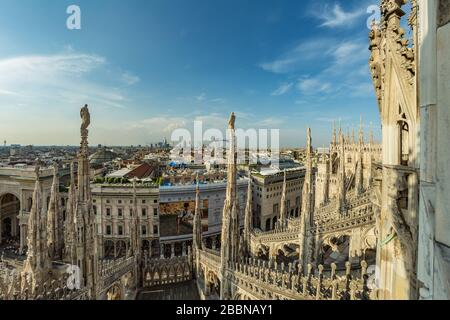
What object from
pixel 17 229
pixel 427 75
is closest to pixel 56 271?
pixel 427 75

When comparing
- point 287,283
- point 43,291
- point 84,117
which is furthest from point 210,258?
point 84,117

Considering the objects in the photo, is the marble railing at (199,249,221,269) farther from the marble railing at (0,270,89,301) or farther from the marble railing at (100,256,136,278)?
the marble railing at (0,270,89,301)

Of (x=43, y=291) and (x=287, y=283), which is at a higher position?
(x=43, y=291)

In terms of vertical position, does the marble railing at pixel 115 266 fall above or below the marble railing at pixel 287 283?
below

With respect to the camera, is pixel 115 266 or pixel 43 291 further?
pixel 115 266

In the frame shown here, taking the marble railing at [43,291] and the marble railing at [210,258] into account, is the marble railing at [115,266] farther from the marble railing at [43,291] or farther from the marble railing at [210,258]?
the marble railing at [210,258]

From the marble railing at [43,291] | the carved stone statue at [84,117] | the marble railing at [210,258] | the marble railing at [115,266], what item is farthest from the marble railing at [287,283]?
the carved stone statue at [84,117]

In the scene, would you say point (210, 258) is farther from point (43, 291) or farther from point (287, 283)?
point (43, 291)

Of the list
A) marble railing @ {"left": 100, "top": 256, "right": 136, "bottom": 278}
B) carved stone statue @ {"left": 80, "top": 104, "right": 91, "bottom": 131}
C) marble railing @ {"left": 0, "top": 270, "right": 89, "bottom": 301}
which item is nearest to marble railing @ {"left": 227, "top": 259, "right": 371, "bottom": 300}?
marble railing @ {"left": 100, "top": 256, "right": 136, "bottom": 278}

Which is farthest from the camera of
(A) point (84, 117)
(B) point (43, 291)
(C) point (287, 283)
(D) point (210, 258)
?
(D) point (210, 258)

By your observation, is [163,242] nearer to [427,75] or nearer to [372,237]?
[372,237]
